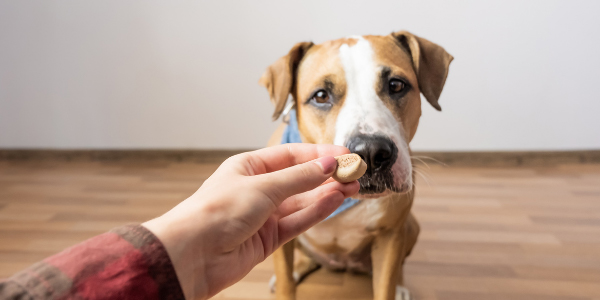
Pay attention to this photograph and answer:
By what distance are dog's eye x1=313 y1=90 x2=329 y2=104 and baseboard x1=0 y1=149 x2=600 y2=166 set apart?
7.21 feet

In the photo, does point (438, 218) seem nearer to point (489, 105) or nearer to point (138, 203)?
point (489, 105)

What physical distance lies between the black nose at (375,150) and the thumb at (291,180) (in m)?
0.25

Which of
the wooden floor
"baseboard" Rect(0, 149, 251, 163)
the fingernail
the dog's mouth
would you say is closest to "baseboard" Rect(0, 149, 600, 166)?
"baseboard" Rect(0, 149, 251, 163)

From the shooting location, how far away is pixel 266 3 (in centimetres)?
319

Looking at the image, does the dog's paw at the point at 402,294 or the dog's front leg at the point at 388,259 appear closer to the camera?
the dog's front leg at the point at 388,259

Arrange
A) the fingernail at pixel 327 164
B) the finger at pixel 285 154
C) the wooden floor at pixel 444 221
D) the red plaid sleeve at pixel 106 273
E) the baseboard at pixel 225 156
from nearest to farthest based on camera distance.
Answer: the red plaid sleeve at pixel 106 273 < the fingernail at pixel 327 164 < the finger at pixel 285 154 < the wooden floor at pixel 444 221 < the baseboard at pixel 225 156

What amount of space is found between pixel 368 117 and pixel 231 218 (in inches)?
22.4

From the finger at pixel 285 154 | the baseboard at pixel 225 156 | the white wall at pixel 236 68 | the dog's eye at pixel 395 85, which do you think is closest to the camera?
the finger at pixel 285 154

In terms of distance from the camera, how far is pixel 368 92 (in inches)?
48.8

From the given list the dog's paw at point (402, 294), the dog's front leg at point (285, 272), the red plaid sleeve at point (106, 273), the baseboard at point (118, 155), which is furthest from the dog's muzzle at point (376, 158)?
the baseboard at point (118, 155)

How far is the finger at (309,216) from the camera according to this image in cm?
95

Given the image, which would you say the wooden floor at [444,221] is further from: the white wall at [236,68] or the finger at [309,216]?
the finger at [309,216]

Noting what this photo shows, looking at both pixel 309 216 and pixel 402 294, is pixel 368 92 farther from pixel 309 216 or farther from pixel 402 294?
pixel 402 294

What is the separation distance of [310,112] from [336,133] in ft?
0.60
